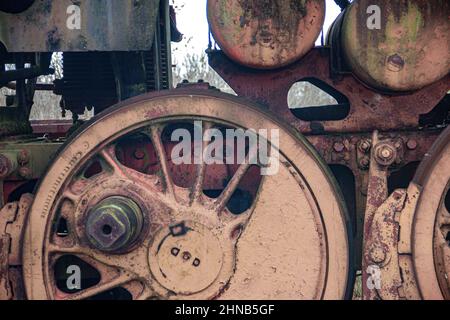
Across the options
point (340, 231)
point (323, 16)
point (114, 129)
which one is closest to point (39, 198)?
point (114, 129)

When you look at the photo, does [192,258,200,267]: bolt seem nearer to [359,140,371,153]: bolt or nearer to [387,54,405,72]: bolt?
[359,140,371,153]: bolt

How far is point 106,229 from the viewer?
2.39 meters

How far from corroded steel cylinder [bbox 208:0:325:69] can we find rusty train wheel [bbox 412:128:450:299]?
28.0 inches

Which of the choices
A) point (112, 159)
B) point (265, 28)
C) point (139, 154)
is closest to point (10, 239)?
point (112, 159)

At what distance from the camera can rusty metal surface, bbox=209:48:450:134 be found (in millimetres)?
2750

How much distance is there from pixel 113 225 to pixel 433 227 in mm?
1249

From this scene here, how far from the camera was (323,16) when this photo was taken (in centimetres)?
264

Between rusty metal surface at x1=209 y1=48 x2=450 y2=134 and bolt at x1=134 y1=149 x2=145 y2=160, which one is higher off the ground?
rusty metal surface at x1=209 y1=48 x2=450 y2=134

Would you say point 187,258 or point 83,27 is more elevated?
point 83,27

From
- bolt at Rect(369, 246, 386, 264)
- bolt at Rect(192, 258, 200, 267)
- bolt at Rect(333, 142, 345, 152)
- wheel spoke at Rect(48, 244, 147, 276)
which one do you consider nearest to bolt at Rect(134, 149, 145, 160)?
wheel spoke at Rect(48, 244, 147, 276)

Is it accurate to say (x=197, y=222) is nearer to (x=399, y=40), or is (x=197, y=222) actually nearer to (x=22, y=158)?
(x=22, y=158)
